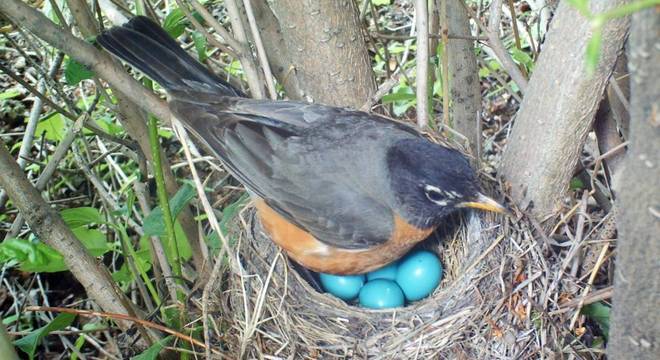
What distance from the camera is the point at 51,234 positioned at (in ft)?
7.86

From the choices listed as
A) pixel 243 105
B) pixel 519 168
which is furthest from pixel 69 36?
pixel 519 168

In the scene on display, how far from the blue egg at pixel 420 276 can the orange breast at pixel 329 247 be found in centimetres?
12

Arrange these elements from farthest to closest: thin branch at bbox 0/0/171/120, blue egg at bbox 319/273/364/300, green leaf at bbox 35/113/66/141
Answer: green leaf at bbox 35/113/66/141 < blue egg at bbox 319/273/364/300 < thin branch at bbox 0/0/171/120

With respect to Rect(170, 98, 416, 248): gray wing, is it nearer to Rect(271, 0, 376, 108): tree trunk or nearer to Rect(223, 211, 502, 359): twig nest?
Rect(271, 0, 376, 108): tree trunk

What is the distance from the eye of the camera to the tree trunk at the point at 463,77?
3.03 meters

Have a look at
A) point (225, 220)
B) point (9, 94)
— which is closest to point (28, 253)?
point (225, 220)

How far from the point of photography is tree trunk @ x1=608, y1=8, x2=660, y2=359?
974mm

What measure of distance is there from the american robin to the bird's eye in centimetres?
3

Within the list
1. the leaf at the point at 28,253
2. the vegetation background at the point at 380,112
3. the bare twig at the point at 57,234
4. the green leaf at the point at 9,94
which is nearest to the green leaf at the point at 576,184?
the vegetation background at the point at 380,112

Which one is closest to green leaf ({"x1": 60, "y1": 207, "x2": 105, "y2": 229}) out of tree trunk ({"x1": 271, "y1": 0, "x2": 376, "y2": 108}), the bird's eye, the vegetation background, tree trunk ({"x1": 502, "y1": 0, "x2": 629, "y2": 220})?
the vegetation background

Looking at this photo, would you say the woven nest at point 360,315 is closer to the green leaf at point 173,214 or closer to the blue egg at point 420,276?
the blue egg at point 420,276

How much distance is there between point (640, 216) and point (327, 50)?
1.66 m

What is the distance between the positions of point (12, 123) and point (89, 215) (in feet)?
7.12

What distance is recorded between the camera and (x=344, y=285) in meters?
2.95
